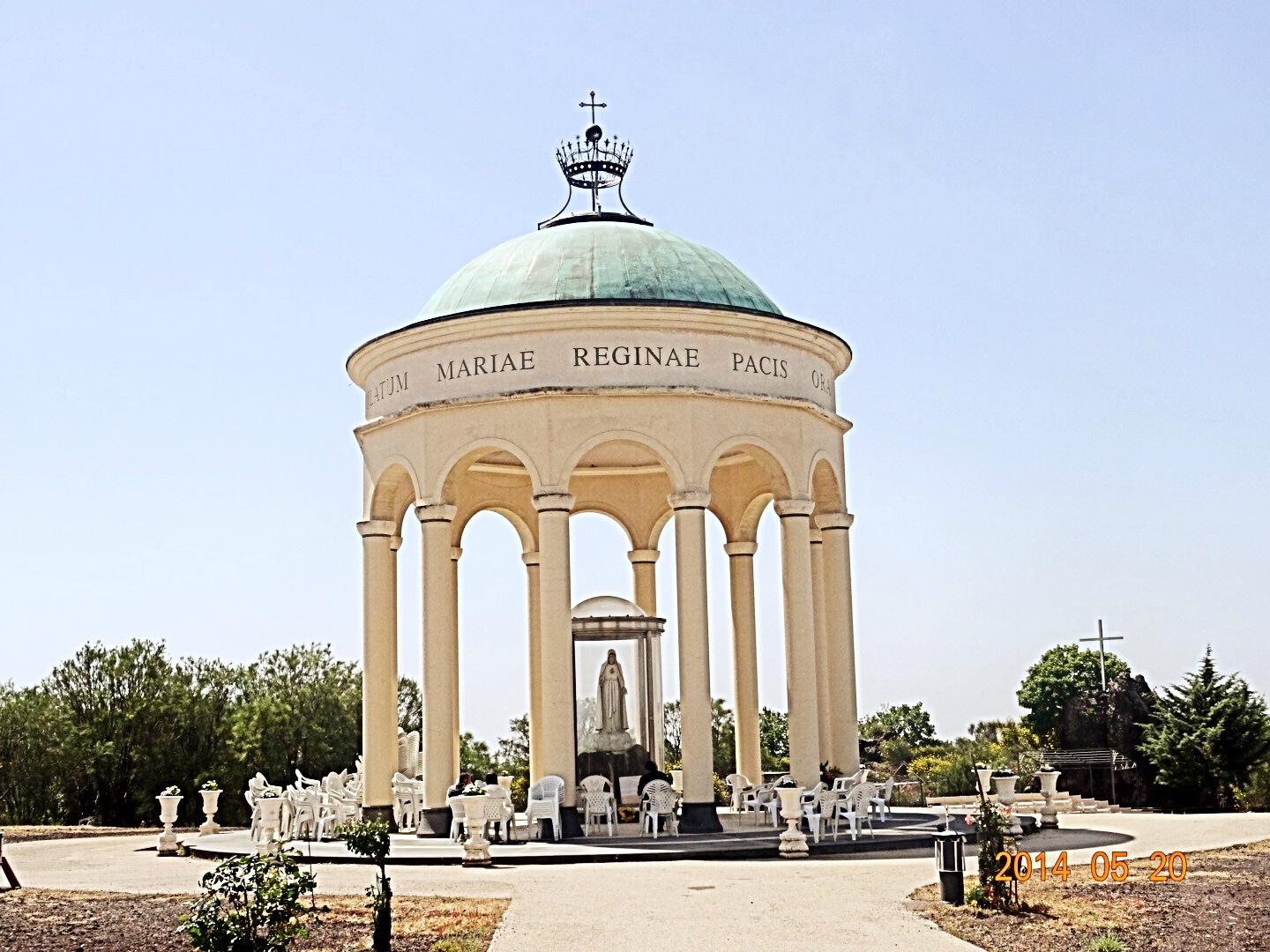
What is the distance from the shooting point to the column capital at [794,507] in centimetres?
2942

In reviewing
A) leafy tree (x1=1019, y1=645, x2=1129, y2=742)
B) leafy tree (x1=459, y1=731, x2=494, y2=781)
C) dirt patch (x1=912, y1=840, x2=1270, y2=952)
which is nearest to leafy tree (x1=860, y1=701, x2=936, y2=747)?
leafy tree (x1=1019, y1=645, x2=1129, y2=742)

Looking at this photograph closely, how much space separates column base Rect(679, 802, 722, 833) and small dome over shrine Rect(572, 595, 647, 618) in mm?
4774

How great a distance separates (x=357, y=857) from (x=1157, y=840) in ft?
42.0

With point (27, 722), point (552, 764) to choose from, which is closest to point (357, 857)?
point (552, 764)

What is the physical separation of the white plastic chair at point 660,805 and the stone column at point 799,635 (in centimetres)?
312

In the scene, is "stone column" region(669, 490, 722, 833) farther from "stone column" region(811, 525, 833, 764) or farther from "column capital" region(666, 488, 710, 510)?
"stone column" region(811, 525, 833, 764)

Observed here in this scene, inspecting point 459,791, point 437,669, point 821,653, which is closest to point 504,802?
point 459,791

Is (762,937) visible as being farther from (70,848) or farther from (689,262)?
(70,848)

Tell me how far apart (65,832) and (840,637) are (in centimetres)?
1958

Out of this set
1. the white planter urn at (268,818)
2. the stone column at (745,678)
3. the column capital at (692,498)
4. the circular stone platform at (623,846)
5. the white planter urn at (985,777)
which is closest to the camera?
the circular stone platform at (623,846)

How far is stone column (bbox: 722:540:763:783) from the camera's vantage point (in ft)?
113

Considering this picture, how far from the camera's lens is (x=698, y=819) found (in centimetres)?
2703

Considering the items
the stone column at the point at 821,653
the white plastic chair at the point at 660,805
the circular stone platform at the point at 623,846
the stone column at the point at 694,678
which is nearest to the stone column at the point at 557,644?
the white plastic chair at the point at 660,805

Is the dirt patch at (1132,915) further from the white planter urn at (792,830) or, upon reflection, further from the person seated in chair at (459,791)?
the person seated in chair at (459,791)
